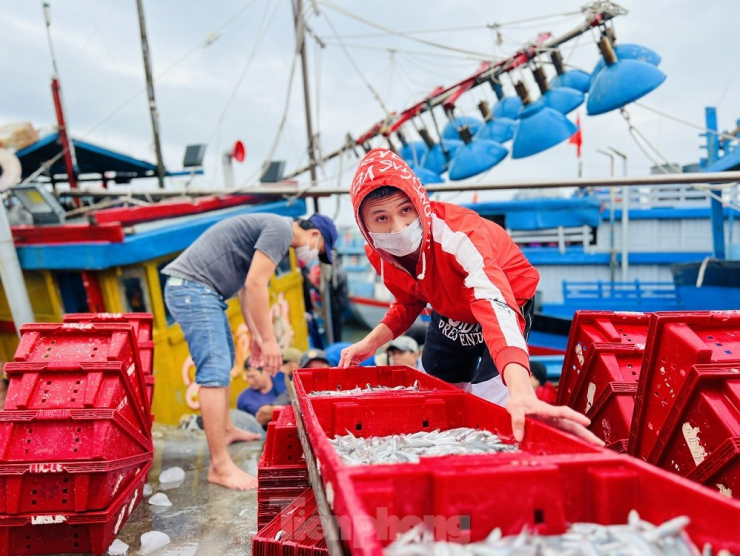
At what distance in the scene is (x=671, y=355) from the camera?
223cm

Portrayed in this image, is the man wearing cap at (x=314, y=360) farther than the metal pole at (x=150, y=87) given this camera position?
No

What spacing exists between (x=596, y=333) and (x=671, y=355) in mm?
913

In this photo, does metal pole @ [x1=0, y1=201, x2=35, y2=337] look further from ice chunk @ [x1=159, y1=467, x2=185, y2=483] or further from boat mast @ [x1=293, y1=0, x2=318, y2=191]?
boat mast @ [x1=293, y1=0, x2=318, y2=191]

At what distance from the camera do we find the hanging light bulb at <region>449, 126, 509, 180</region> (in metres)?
7.92

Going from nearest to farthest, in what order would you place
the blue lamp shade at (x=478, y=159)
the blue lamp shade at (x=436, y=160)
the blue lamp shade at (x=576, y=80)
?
the blue lamp shade at (x=478, y=159) → the blue lamp shade at (x=576, y=80) → the blue lamp shade at (x=436, y=160)

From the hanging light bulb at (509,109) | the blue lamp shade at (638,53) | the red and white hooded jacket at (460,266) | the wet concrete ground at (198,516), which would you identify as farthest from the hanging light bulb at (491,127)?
the wet concrete ground at (198,516)

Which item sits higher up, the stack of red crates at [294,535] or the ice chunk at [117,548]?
the stack of red crates at [294,535]

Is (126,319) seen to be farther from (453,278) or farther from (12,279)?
(12,279)

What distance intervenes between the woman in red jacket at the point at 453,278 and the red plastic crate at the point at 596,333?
0.34m

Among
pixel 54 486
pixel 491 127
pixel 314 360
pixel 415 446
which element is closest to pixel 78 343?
pixel 54 486

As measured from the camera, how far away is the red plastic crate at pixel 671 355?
7.06 ft

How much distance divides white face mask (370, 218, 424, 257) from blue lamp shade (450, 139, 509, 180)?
219 inches

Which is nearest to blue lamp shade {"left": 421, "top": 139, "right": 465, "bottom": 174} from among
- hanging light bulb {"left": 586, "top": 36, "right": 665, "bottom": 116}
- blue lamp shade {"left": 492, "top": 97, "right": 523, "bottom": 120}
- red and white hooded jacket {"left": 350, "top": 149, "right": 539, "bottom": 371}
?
blue lamp shade {"left": 492, "top": 97, "right": 523, "bottom": 120}

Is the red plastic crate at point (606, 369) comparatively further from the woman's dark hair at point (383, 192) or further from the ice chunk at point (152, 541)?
the ice chunk at point (152, 541)
